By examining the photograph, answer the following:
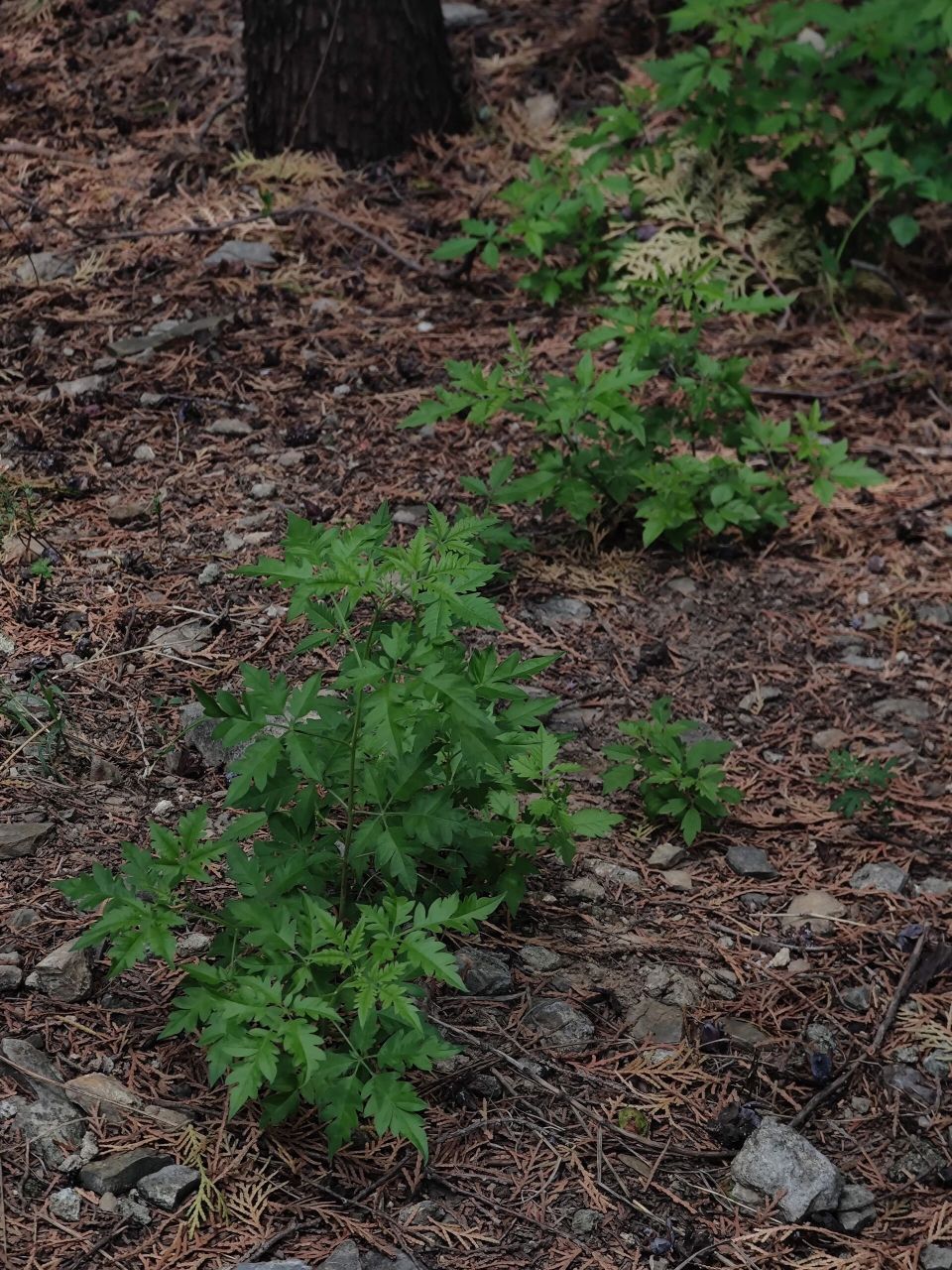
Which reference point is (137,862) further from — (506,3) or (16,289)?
(506,3)

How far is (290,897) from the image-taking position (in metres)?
2.48

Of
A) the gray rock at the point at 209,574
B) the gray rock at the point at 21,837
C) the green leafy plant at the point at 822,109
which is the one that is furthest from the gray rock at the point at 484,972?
the green leafy plant at the point at 822,109

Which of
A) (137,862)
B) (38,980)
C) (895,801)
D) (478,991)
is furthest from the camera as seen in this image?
(895,801)

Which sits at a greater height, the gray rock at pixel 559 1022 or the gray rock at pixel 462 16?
the gray rock at pixel 462 16

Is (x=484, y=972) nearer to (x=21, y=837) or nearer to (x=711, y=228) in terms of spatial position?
(x=21, y=837)

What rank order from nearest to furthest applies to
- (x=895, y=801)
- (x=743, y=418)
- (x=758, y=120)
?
(x=895, y=801)
(x=743, y=418)
(x=758, y=120)

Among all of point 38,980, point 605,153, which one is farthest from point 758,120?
point 38,980

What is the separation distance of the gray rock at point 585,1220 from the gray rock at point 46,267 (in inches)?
159

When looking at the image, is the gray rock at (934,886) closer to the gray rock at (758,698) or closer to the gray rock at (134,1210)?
the gray rock at (758,698)

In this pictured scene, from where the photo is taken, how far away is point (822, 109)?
18.8 ft

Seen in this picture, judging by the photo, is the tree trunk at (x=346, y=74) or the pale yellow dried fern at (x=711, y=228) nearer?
the pale yellow dried fern at (x=711, y=228)

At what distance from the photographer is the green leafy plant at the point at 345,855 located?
2240mm

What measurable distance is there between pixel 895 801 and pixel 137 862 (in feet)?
6.67

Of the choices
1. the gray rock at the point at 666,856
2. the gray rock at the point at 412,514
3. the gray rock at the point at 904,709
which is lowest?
the gray rock at the point at 904,709
